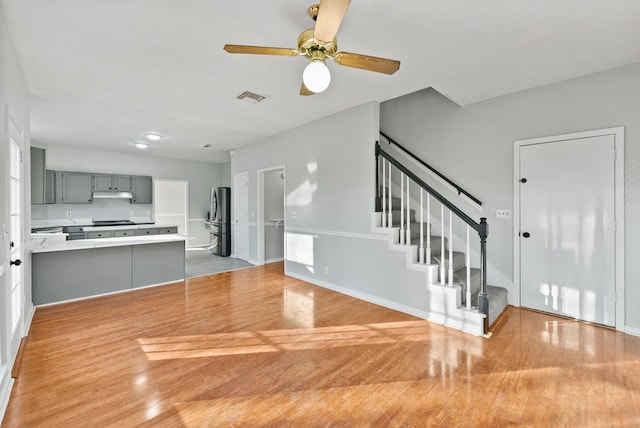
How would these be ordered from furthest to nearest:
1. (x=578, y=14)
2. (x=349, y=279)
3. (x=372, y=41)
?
(x=349, y=279), (x=372, y=41), (x=578, y=14)

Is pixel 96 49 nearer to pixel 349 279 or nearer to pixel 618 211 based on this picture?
pixel 349 279

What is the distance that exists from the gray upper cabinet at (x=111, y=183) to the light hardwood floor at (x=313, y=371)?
399 centimetres

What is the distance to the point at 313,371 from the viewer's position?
2225 millimetres

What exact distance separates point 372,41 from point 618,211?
9.72 feet

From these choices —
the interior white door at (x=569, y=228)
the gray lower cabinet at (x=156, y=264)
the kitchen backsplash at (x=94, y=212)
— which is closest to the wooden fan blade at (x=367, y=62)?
the interior white door at (x=569, y=228)

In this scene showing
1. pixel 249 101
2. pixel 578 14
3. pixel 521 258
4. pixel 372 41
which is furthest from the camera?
pixel 249 101

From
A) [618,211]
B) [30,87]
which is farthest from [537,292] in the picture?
[30,87]

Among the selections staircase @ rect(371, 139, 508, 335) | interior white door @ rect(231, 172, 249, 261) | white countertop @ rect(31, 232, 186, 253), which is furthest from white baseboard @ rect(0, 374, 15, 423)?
interior white door @ rect(231, 172, 249, 261)

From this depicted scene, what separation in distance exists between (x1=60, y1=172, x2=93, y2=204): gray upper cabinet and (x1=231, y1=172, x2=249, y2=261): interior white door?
10.6ft

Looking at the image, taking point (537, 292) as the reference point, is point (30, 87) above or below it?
above

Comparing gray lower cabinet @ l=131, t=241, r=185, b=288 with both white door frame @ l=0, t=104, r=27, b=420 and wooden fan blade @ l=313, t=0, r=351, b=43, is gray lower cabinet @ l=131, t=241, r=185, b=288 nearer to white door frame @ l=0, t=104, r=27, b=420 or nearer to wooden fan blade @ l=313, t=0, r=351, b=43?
white door frame @ l=0, t=104, r=27, b=420

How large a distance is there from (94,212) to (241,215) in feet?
11.6

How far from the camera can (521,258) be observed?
3467 millimetres

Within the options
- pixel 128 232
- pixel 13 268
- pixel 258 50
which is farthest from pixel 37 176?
pixel 258 50
